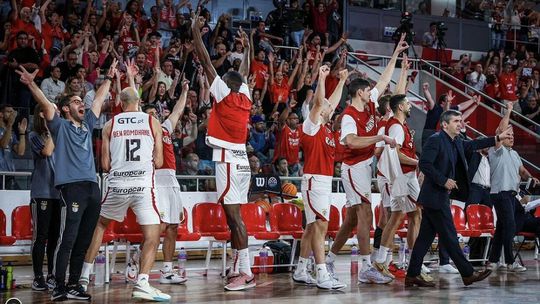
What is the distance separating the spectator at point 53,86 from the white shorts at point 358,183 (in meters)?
6.08

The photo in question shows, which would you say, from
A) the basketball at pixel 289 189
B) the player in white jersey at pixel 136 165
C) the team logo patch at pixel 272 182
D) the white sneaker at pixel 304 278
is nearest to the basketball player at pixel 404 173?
the white sneaker at pixel 304 278

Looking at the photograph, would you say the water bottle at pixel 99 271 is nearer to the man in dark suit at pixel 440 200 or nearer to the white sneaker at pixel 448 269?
the man in dark suit at pixel 440 200

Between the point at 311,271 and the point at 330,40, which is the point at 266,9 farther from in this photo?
the point at 311,271

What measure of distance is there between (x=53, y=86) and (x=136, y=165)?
244 inches

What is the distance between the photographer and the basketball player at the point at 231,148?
1023 cm

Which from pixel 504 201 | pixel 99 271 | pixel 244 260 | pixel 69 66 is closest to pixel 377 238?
pixel 504 201

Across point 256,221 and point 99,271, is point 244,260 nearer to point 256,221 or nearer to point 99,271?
point 99,271

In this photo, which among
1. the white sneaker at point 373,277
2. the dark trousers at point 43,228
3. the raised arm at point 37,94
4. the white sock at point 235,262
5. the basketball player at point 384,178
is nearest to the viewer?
the raised arm at point 37,94

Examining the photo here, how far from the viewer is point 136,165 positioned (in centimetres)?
930

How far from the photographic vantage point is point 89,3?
17.6 m

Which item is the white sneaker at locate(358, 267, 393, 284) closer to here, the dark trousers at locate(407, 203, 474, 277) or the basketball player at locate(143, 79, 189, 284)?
the dark trousers at locate(407, 203, 474, 277)

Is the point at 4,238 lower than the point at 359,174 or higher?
lower

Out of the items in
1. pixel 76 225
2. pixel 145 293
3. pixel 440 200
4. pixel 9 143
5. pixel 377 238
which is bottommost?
pixel 145 293

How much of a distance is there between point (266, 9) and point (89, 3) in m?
6.47
